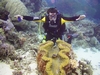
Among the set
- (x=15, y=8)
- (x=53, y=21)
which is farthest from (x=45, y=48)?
(x=15, y=8)

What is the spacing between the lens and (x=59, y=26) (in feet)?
17.8

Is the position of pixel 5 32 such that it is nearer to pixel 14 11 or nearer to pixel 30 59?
pixel 30 59

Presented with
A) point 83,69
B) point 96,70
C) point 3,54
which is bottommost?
point 96,70

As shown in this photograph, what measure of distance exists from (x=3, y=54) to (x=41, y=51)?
3.62 feet

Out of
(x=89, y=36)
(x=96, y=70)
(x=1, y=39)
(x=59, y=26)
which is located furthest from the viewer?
(x=89, y=36)

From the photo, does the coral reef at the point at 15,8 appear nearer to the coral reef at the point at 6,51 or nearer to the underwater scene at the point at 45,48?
the underwater scene at the point at 45,48

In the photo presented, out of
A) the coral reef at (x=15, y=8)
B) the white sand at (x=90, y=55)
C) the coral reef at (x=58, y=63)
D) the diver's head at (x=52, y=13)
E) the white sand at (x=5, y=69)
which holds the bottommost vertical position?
the white sand at (x=90, y=55)

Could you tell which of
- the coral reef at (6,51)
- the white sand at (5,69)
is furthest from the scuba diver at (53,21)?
the white sand at (5,69)

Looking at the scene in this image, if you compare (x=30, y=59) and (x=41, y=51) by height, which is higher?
(x=41, y=51)

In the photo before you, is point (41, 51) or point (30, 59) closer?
point (41, 51)

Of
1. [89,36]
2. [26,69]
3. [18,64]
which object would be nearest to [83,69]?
[26,69]

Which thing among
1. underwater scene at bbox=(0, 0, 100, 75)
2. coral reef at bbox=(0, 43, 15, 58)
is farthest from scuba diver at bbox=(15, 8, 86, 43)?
coral reef at bbox=(0, 43, 15, 58)

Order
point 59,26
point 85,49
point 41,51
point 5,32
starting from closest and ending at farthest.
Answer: point 41,51
point 5,32
point 59,26
point 85,49

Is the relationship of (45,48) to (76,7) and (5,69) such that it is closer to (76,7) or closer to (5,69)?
(5,69)
